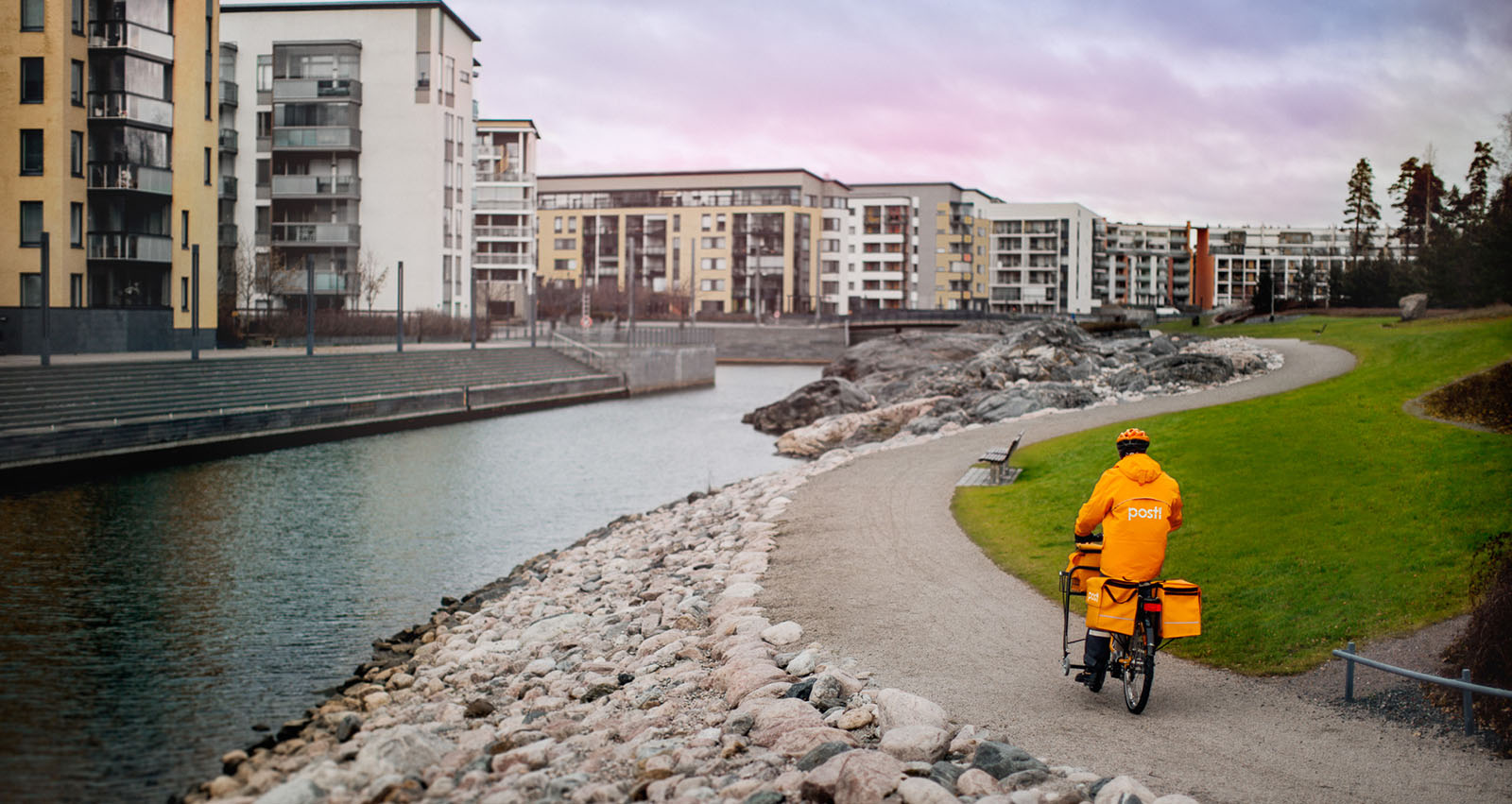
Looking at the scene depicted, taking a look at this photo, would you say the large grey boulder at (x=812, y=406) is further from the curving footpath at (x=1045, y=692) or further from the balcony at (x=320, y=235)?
the balcony at (x=320, y=235)

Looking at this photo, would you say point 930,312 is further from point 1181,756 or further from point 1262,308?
point 1181,756

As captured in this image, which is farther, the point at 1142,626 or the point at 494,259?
the point at 494,259

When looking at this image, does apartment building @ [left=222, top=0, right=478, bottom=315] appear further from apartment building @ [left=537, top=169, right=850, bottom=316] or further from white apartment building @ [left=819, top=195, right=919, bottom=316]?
white apartment building @ [left=819, top=195, right=919, bottom=316]

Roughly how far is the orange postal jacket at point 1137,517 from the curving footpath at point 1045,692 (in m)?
1.16

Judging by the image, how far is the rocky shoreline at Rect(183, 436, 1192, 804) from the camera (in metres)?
8.18

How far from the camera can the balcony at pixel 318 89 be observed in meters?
78.9

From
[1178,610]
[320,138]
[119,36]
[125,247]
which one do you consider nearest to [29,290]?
[125,247]

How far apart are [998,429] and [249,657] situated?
72.4 feet

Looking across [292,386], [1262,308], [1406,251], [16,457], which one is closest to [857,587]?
[16,457]

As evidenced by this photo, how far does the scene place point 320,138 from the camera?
7906 cm

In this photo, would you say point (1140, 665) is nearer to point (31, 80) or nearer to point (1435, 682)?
point (1435, 682)

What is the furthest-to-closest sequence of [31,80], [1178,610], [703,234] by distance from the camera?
[703,234] < [31,80] < [1178,610]

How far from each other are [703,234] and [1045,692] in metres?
146

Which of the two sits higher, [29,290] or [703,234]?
[703,234]
